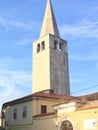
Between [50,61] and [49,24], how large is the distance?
13439 millimetres

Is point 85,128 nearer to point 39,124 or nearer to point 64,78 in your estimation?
point 39,124

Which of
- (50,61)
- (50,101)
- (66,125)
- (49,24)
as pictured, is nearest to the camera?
(66,125)

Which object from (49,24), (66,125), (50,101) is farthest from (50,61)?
(66,125)

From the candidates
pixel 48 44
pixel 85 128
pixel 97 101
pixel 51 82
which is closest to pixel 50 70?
pixel 51 82

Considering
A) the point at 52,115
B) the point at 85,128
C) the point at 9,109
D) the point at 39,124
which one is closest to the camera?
the point at 85,128

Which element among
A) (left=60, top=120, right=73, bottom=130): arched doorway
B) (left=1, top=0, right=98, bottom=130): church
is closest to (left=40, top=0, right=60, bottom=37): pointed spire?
(left=1, top=0, right=98, bottom=130): church

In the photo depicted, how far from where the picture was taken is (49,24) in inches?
3189

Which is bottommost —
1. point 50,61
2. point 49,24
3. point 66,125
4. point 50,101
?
point 66,125

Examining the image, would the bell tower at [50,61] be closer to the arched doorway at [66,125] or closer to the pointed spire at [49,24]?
the pointed spire at [49,24]

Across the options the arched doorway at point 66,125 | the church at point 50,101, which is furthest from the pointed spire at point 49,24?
the arched doorway at point 66,125

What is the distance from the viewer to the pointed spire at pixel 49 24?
262 feet

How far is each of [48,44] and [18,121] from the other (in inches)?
1580

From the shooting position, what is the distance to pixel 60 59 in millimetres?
75875

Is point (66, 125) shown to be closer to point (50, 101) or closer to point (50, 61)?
point (50, 101)
